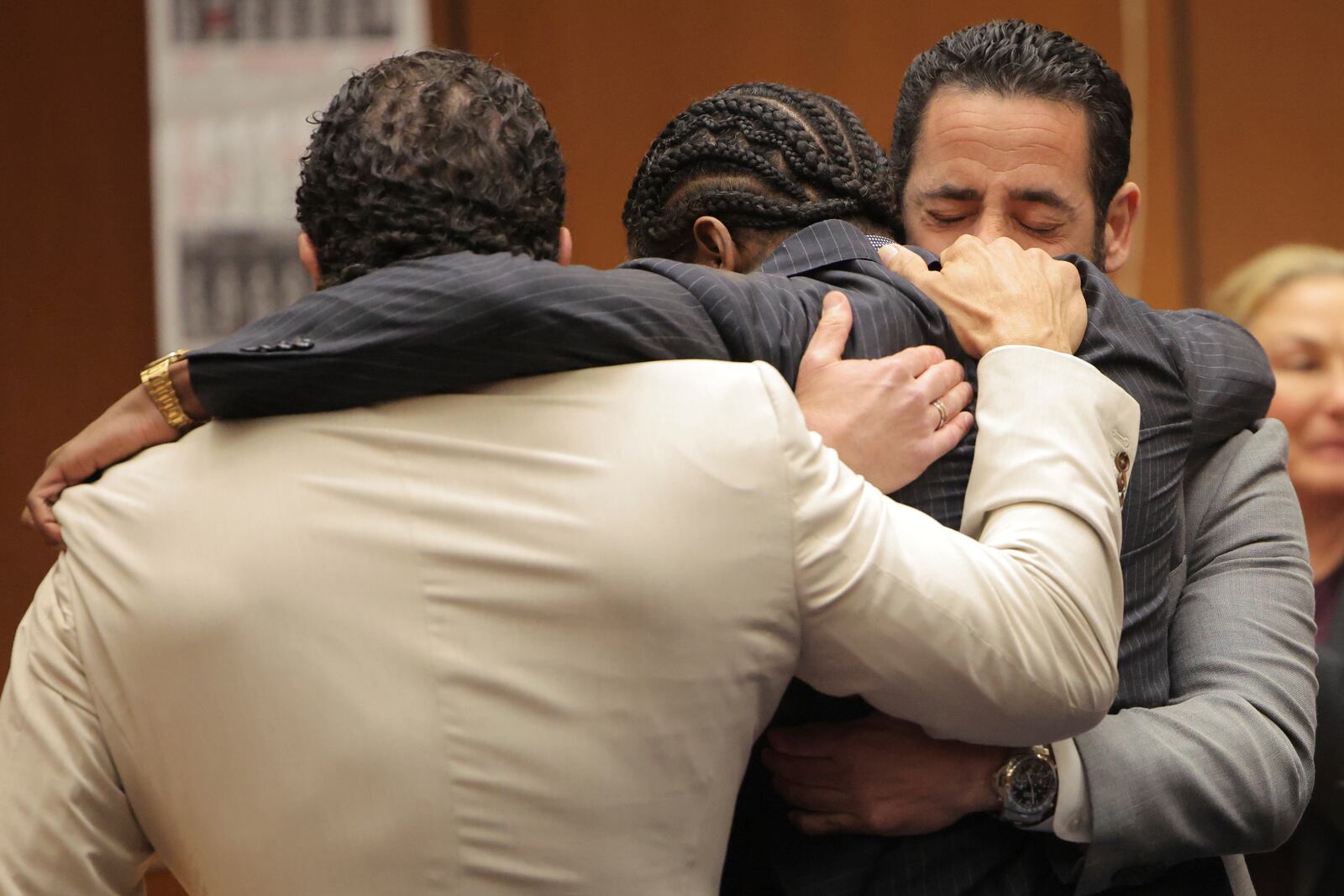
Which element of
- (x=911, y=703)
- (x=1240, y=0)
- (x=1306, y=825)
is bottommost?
(x=1306, y=825)

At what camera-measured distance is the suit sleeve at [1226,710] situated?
1.22 metres

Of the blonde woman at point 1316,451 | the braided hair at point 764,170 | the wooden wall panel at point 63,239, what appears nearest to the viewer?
the braided hair at point 764,170

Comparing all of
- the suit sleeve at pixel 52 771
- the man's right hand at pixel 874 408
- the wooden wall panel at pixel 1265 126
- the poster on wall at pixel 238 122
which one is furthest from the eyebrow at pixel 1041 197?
the wooden wall panel at pixel 1265 126

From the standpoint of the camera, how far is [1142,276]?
3.18m

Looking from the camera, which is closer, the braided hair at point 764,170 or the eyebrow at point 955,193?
the braided hair at point 764,170

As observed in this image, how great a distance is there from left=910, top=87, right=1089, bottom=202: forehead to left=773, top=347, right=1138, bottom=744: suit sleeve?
1.87ft

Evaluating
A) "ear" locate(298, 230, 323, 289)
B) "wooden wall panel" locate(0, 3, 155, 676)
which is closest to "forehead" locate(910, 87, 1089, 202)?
"ear" locate(298, 230, 323, 289)

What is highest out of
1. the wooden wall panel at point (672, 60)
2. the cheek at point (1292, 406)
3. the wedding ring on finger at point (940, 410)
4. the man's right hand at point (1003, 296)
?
the wooden wall panel at point (672, 60)

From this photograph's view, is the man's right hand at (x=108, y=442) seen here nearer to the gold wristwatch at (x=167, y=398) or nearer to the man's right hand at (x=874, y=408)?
the gold wristwatch at (x=167, y=398)

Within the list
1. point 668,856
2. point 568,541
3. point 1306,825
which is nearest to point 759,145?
point 568,541

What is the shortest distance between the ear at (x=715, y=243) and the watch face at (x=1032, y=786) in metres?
0.53

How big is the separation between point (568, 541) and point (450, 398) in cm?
14

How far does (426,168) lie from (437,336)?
0.54 feet

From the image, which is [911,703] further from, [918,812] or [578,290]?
[578,290]
